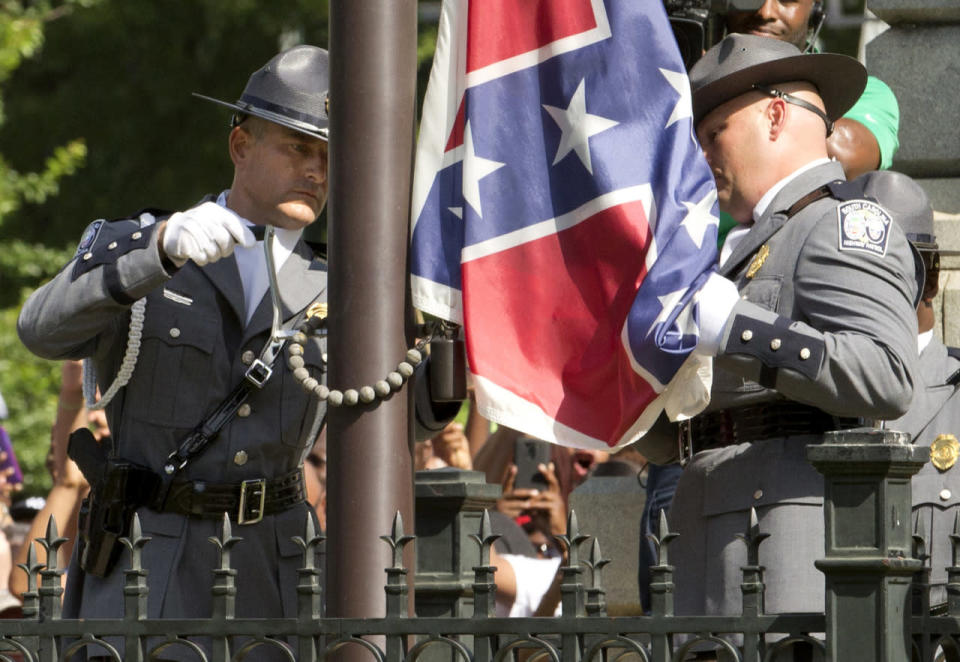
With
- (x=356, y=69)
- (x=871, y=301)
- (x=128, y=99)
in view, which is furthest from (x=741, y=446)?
(x=128, y=99)

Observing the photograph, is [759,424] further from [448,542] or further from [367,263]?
[367,263]

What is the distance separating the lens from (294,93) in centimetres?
496

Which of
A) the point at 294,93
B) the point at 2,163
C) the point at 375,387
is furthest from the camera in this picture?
the point at 2,163

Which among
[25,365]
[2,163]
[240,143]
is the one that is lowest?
[240,143]

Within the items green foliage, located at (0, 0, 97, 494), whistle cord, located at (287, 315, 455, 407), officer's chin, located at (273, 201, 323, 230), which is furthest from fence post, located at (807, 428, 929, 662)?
green foliage, located at (0, 0, 97, 494)

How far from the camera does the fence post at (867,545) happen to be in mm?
3504

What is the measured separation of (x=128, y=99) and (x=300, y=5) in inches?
90.2

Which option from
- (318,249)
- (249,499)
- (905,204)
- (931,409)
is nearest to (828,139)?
(905,204)

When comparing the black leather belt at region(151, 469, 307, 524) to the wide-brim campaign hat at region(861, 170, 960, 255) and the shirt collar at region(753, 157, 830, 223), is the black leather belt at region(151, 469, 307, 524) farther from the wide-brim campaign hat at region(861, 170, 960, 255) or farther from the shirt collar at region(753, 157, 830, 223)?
the wide-brim campaign hat at region(861, 170, 960, 255)

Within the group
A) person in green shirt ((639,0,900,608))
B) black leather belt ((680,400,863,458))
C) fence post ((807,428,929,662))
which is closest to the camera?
fence post ((807,428,929,662))

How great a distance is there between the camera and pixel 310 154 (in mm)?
4969

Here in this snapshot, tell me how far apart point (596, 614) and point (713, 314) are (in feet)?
2.50

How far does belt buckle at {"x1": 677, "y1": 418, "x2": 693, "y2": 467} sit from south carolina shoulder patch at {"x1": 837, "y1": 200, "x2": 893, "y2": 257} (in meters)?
0.63

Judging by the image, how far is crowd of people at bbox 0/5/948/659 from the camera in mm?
4203
